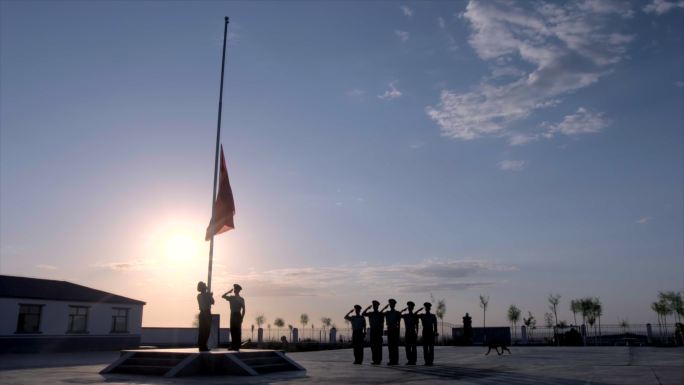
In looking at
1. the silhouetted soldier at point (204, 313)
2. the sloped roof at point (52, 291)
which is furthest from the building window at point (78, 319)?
the silhouetted soldier at point (204, 313)

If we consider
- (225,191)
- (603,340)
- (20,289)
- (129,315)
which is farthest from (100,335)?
(603,340)

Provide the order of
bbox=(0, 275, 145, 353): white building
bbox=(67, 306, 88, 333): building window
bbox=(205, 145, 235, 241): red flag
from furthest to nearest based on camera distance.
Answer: bbox=(67, 306, 88, 333): building window, bbox=(0, 275, 145, 353): white building, bbox=(205, 145, 235, 241): red flag

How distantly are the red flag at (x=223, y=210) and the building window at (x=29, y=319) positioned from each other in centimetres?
1951

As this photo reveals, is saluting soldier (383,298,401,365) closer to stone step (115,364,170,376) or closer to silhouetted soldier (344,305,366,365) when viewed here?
silhouetted soldier (344,305,366,365)

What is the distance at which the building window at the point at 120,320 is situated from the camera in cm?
3794

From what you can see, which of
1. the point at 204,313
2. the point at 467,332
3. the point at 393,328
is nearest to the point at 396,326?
the point at 393,328

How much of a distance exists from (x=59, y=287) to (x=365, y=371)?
2993 cm

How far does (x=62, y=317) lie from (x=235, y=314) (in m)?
24.0

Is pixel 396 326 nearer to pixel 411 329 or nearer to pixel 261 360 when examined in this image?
pixel 411 329

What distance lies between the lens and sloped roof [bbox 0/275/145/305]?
109ft

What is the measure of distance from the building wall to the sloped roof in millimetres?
279

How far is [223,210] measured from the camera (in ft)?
66.8

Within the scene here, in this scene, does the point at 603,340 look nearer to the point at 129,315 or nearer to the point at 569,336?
the point at 569,336

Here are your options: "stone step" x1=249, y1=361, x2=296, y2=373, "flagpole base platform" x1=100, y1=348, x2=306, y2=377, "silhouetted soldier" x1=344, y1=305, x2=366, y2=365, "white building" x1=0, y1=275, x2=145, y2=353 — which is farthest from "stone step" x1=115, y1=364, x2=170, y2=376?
"white building" x1=0, y1=275, x2=145, y2=353
